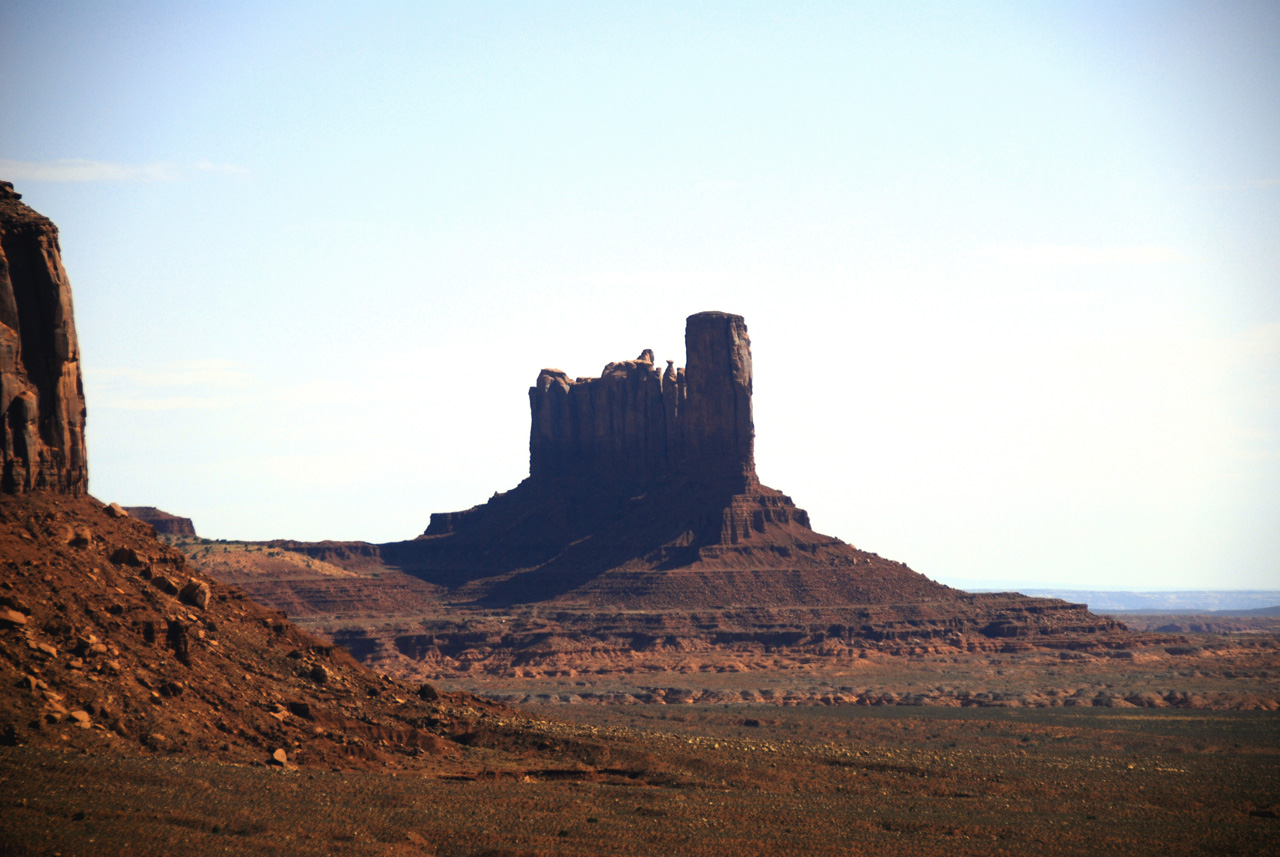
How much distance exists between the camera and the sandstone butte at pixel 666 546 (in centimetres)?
14475

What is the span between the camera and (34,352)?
180ft

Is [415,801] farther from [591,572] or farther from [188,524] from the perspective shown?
[188,524]

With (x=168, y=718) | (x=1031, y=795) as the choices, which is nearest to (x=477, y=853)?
(x=168, y=718)

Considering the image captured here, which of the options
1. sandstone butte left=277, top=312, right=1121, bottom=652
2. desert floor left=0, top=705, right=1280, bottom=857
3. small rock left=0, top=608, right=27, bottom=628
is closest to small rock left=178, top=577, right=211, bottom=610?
small rock left=0, top=608, right=27, bottom=628

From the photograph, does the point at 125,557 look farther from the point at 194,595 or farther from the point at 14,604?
the point at 14,604

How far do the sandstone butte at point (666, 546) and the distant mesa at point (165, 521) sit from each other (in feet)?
47.5

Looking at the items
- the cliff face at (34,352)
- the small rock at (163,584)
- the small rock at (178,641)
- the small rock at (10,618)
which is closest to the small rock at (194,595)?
the small rock at (163,584)

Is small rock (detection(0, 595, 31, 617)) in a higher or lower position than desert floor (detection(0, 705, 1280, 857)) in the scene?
higher

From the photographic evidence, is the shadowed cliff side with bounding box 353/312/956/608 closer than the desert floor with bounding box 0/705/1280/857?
No

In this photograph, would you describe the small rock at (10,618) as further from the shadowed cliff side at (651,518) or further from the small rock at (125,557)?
the shadowed cliff side at (651,518)

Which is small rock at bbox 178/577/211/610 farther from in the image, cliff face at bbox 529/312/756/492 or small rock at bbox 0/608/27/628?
cliff face at bbox 529/312/756/492

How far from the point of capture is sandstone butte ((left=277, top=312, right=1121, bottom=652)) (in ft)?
475

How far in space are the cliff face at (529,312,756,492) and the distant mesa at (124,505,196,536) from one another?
45.1 meters

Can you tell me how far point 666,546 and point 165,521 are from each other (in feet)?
212
